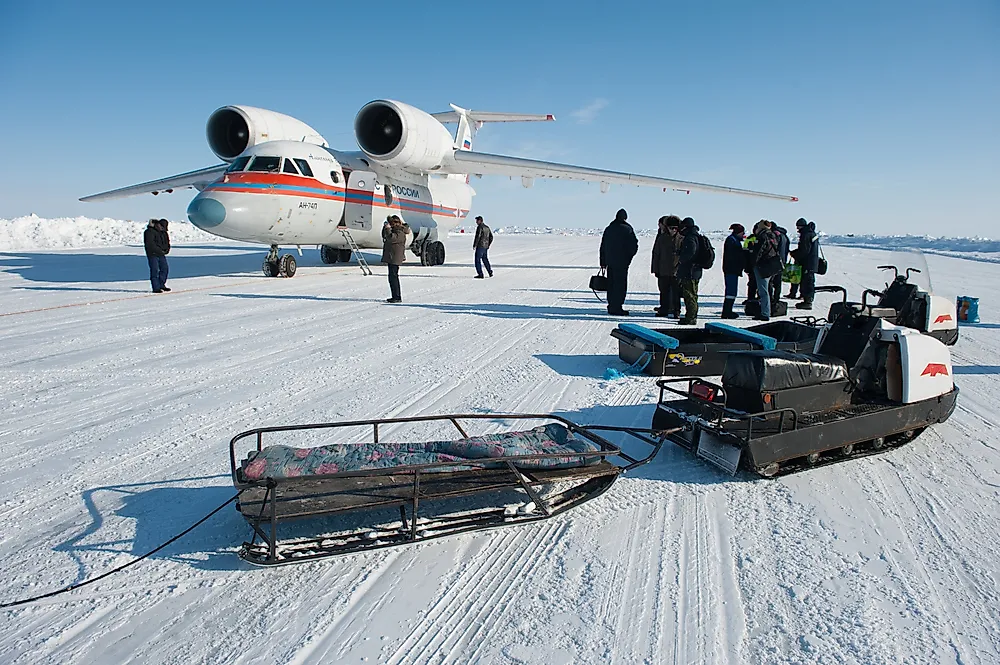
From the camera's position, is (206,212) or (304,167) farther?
(304,167)

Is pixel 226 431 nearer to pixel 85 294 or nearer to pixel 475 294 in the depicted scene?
pixel 475 294

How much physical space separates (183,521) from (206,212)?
36.7 ft

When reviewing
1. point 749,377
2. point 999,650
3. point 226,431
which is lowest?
point 999,650

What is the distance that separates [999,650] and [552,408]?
3.23 meters

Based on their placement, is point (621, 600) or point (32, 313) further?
point (32, 313)

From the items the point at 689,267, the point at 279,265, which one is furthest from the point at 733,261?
the point at 279,265

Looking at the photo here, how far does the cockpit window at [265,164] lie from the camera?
1369 centimetres

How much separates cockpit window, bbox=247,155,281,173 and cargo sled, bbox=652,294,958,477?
12.4 metres

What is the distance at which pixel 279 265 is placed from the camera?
49.9 feet

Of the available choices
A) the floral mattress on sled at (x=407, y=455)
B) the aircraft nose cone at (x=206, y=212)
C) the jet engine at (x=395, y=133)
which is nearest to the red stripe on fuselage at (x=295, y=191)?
the aircraft nose cone at (x=206, y=212)

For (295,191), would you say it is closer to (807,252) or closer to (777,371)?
(807,252)

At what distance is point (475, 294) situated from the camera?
495 inches

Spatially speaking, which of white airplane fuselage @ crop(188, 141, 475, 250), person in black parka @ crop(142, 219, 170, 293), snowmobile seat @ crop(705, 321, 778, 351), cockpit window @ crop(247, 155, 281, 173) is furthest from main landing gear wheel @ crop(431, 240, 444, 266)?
snowmobile seat @ crop(705, 321, 778, 351)

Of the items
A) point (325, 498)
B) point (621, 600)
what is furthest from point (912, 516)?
point (325, 498)
